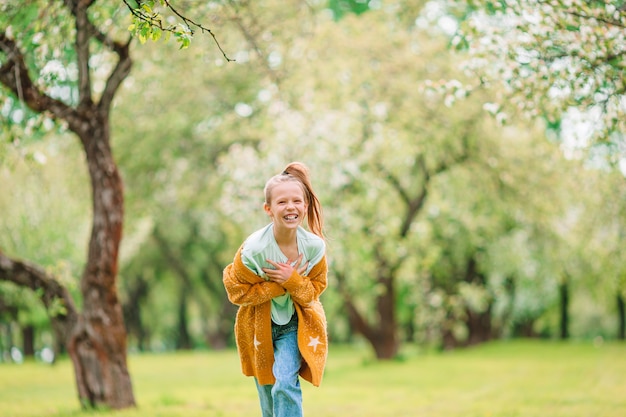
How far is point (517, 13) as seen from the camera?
6.79 metres

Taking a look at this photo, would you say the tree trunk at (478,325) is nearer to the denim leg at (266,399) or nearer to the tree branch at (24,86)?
the tree branch at (24,86)

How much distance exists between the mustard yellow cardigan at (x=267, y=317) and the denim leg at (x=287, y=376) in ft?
0.25

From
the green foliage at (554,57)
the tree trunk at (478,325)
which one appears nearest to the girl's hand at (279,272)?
the green foliage at (554,57)

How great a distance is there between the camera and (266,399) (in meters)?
5.22

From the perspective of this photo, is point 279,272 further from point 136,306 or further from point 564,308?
point 136,306

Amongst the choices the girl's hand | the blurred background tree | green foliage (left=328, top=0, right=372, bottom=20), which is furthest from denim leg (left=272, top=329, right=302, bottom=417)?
the blurred background tree

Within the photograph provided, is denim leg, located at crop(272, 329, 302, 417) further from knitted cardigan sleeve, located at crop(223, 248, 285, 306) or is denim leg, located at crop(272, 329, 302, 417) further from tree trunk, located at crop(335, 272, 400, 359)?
tree trunk, located at crop(335, 272, 400, 359)

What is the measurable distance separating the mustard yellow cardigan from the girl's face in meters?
0.33

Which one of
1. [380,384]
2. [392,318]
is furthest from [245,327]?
[392,318]

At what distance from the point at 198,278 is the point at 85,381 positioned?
24575mm

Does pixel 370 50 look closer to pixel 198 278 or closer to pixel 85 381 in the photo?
pixel 85 381

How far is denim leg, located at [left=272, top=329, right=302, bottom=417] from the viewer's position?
15.7ft

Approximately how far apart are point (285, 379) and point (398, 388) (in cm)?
933

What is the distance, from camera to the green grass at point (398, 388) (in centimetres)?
945
